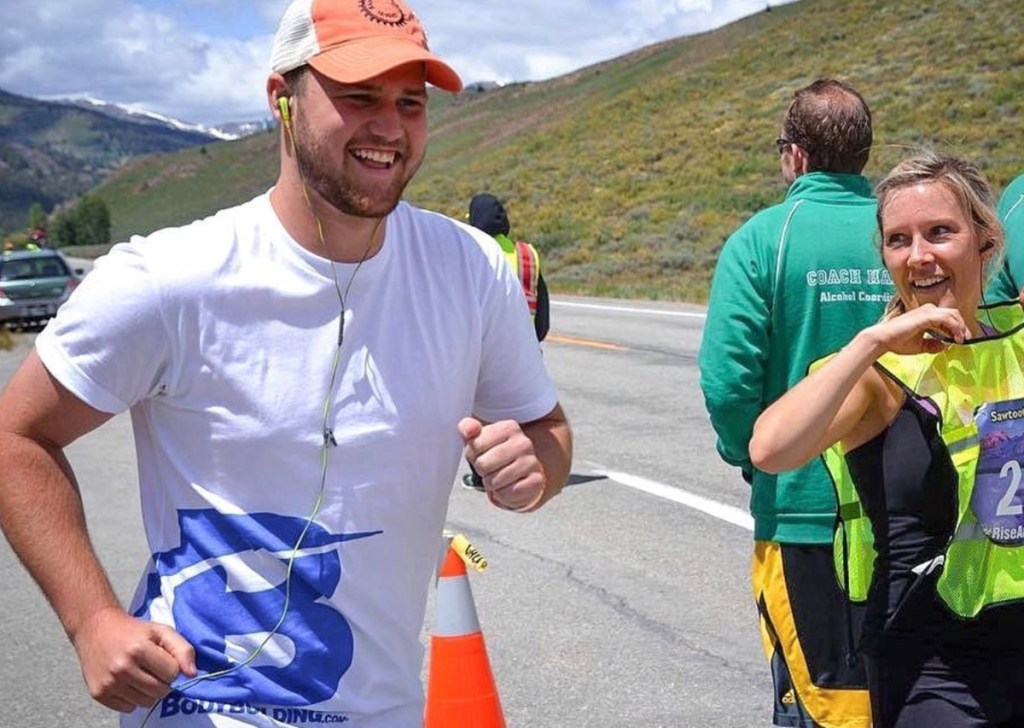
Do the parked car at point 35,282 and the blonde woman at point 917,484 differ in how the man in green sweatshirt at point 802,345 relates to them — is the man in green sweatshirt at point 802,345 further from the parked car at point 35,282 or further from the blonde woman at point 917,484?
the parked car at point 35,282

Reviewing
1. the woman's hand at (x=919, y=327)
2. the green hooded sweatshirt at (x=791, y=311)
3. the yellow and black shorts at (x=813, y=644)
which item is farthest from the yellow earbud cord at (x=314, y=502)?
the yellow and black shorts at (x=813, y=644)

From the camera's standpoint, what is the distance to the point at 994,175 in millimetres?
38906

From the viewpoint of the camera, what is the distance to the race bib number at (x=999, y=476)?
9.67 feet

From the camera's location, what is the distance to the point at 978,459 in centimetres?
294

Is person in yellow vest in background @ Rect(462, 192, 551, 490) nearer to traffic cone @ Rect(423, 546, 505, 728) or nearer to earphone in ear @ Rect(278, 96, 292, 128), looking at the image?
traffic cone @ Rect(423, 546, 505, 728)

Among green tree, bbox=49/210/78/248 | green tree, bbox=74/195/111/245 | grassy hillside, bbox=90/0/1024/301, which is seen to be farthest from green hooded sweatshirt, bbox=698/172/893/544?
green tree, bbox=49/210/78/248

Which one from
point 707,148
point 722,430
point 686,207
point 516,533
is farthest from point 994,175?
point 722,430


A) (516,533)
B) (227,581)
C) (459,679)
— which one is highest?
(227,581)

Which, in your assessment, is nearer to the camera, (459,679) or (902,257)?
(902,257)

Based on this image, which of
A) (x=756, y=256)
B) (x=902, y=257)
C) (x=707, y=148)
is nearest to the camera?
(x=902, y=257)

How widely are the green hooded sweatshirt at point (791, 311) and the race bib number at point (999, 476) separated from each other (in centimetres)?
83

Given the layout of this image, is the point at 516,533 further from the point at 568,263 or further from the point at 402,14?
the point at 568,263

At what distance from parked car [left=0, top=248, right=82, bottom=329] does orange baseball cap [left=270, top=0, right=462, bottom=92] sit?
23.2 m

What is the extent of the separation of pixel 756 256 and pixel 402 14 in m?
1.65
